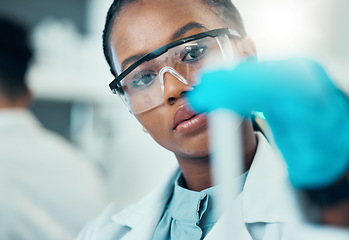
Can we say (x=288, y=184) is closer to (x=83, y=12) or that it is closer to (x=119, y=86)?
(x=119, y=86)

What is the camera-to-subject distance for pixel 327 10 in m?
1.10

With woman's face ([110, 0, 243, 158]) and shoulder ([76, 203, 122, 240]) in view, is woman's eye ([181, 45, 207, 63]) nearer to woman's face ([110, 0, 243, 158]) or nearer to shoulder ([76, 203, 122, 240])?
woman's face ([110, 0, 243, 158])

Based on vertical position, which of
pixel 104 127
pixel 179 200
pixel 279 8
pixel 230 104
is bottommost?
pixel 104 127

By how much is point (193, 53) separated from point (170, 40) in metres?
0.04

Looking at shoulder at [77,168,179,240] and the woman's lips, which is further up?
the woman's lips

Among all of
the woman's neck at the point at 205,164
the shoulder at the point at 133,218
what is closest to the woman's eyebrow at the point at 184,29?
the woman's neck at the point at 205,164

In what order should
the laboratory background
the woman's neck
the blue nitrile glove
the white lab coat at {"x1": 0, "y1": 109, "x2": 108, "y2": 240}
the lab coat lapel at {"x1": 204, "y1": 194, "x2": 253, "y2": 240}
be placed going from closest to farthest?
the blue nitrile glove → the lab coat lapel at {"x1": 204, "y1": 194, "x2": 253, "y2": 240} → the woman's neck → the white lab coat at {"x1": 0, "y1": 109, "x2": 108, "y2": 240} → the laboratory background

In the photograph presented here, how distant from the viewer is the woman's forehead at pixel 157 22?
0.61 metres

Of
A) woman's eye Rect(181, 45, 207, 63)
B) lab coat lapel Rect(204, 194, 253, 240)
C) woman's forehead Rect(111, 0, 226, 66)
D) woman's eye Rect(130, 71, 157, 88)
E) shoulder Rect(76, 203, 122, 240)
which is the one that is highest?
woman's forehead Rect(111, 0, 226, 66)

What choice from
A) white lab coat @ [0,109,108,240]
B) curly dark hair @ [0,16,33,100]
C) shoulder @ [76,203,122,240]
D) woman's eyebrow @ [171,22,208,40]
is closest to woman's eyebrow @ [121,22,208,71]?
woman's eyebrow @ [171,22,208,40]

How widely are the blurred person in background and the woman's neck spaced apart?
0.64 meters

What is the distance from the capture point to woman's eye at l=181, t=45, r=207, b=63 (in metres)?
0.60

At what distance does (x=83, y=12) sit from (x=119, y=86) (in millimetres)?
1421

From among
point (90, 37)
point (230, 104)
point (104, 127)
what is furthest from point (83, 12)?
point (230, 104)
